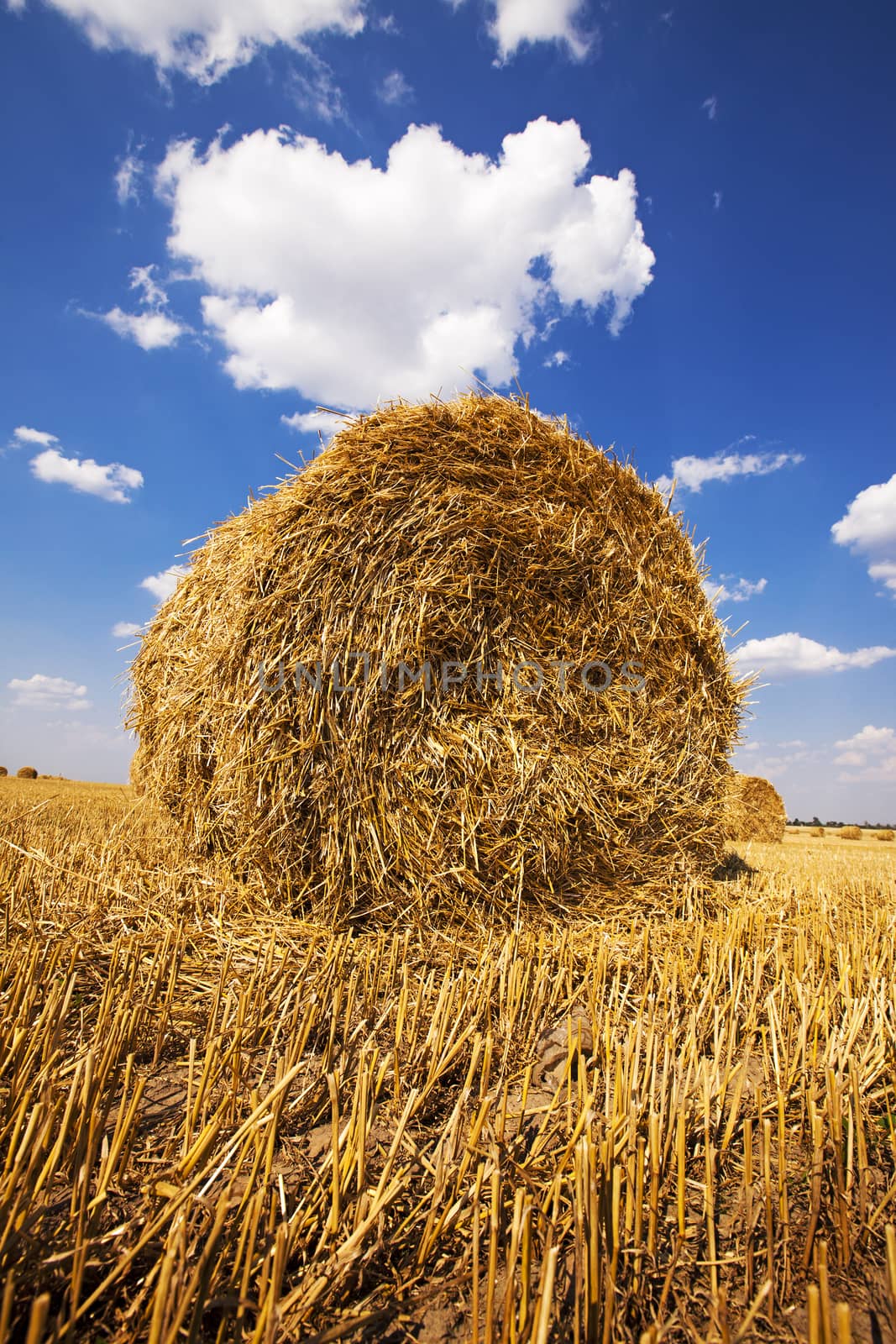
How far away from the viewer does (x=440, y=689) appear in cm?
328

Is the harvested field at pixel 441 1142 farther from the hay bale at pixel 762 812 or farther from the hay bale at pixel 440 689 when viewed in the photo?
the hay bale at pixel 762 812

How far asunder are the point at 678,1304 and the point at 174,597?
3880 mm

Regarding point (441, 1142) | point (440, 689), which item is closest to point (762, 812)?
point (440, 689)

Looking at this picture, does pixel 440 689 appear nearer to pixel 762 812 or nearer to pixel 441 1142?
pixel 441 1142

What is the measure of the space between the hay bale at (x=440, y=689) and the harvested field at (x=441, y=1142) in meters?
0.43

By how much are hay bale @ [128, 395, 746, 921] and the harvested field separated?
1.41ft

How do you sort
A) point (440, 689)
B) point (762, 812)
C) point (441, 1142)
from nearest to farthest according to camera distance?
point (441, 1142)
point (440, 689)
point (762, 812)

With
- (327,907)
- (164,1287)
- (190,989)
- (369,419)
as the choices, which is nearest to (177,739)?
(327,907)

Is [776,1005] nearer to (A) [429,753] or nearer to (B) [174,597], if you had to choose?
(A) [429,753]

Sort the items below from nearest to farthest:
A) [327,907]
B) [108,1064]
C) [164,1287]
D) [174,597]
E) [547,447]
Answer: [164,1287] < [108,1064] < [327,907] < [547,447] < [174,597]

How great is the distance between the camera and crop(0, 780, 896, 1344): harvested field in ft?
3.54

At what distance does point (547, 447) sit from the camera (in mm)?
3729

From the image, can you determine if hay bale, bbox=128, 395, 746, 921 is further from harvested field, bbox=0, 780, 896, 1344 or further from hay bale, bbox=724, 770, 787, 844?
hay bale, bbox=724, 770, 787, 844

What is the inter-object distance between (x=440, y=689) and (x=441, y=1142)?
206cm
